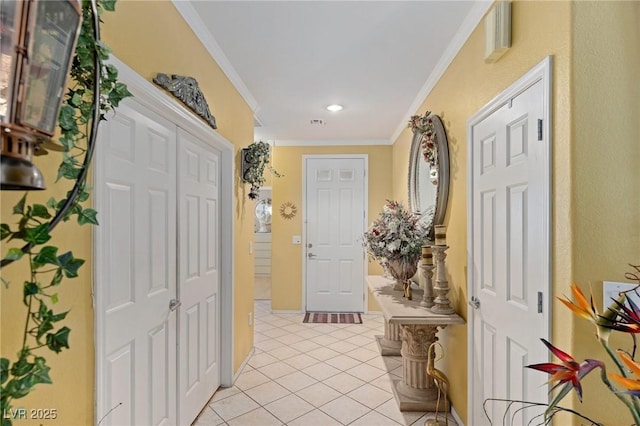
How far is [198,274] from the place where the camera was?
2.25 meters

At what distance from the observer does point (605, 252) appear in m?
1.12

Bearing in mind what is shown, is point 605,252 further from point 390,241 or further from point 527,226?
point 390,241

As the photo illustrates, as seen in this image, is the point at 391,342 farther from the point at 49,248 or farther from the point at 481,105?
the point at 49,248

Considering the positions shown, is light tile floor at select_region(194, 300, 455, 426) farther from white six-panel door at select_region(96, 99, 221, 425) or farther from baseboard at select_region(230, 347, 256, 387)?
white six-panel door at select_region(96, 99, 221, 425)

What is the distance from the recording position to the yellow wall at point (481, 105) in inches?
46.1

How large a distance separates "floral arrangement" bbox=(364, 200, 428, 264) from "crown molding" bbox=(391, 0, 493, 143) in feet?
3.48

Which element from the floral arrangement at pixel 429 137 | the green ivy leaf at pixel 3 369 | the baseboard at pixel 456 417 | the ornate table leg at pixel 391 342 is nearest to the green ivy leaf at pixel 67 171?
the green ivy leaf at pixel 3 369

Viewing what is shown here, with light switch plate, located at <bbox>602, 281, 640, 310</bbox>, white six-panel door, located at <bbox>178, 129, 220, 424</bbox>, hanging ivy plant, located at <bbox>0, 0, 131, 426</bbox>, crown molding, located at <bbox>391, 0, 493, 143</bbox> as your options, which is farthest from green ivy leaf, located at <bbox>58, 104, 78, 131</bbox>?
crown molding, located at <bbox>391, 0, 493, 143</bbox>

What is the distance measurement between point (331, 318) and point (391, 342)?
50.9 inches

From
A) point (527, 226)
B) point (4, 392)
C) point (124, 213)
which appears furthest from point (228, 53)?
point (4, 392)

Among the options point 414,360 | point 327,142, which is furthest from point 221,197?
point 327,142

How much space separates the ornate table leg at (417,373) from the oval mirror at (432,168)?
740mm

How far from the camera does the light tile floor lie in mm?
2262

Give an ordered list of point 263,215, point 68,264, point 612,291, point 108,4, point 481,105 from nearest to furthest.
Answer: point 68,264 < point 108,4 < point 612,291 < point 481,105 < point 263,215
